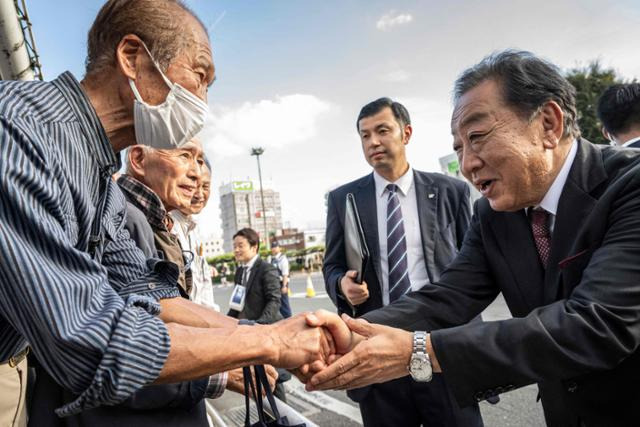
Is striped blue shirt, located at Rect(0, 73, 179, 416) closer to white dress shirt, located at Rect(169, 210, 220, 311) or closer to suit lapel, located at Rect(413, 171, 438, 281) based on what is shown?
suit lapel, located at Rect(413, 171, 438, 281)

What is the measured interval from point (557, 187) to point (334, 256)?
1.48 m

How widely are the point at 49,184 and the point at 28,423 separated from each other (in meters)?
0.89

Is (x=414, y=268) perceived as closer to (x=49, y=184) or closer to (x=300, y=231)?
(x=49, y=184)

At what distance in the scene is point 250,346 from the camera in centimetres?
125

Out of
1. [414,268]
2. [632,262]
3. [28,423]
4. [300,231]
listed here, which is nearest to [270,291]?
[414,268]

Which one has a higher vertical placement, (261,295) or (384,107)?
(384,107)

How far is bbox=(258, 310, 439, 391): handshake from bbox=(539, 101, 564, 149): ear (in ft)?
3.24

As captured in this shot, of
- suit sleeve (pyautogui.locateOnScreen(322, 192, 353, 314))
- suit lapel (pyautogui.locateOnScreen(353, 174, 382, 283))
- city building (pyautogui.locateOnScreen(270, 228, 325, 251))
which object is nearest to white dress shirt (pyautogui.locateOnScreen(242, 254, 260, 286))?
suit sleeve (pyautogui.locateOnScreen(322, 192, 353, 314))

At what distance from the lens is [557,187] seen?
70.8 inches

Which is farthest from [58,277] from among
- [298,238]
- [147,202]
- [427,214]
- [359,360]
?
[298,238]

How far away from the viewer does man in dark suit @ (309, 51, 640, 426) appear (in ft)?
4.81

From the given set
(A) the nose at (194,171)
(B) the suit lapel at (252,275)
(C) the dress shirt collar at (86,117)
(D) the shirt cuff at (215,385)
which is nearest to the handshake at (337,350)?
(D) the shirt cuff at (215,385)

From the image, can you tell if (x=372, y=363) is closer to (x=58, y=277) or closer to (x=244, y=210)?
(x=58, y=277)

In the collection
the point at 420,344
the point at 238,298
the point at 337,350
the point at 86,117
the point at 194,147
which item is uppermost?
the point at 194,147
